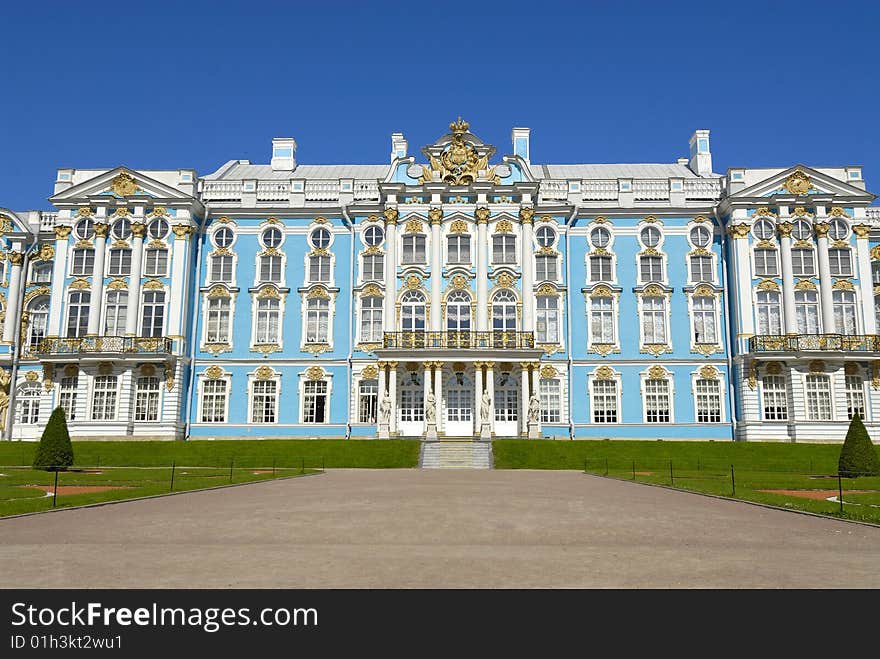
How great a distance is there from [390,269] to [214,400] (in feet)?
42.1

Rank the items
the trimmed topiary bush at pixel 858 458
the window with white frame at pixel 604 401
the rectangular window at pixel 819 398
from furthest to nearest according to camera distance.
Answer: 1. the window with white frame at pixel 604 401
2. the rectangular window at pixel 819 398
3. the trimmed topiary bush at pixel 858 458

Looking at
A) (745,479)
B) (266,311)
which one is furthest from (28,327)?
(745,479)

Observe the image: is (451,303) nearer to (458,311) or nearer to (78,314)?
(458,311)

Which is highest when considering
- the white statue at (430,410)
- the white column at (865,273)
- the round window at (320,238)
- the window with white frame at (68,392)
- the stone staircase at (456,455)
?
the round window at (320,238)

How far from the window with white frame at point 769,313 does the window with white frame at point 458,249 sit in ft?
55.4

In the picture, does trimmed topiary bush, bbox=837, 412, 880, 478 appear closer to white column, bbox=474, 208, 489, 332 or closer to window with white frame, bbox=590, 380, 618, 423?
window with white frame, bbox=590, 380, 618, 423

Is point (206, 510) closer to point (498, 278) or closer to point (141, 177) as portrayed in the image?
point (498, 278)

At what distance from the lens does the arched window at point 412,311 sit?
4478 cm

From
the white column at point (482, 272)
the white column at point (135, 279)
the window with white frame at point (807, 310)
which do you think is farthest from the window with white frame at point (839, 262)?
the white column at point (135, 279)

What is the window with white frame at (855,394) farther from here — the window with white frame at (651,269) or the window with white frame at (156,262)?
the window with white frame at (156,262)

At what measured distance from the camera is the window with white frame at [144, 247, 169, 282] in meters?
45.2

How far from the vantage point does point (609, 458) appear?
34312mm

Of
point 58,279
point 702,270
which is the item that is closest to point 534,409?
point 702,270

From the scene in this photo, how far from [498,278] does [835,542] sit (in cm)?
3433
